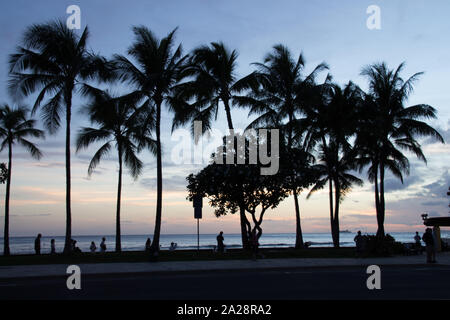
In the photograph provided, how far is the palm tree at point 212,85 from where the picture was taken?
28.5 m

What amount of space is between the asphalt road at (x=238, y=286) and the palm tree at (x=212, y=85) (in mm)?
13144

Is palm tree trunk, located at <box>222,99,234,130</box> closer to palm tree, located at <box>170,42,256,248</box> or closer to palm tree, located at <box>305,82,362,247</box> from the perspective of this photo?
palm tree, located at <box>170,42,256,248</box>

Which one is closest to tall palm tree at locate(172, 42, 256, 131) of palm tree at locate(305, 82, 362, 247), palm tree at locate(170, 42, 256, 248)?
palm tree at locate(170, 42, 256, 248)

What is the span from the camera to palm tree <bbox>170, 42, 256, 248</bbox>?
28500 mm

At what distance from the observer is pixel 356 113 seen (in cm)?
3522

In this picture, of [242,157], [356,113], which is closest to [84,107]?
[242,157]

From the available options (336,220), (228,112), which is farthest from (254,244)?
(336,220)

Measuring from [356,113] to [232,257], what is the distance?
18.0 meters

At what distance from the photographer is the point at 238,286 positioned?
1255 cm

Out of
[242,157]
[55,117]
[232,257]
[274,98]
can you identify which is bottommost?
[232,257]

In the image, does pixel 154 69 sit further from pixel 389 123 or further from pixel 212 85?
pixel 389 123

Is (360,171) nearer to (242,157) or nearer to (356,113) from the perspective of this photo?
(356,113)

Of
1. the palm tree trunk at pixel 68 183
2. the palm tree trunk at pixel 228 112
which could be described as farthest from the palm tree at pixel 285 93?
the palm tree trunk at pixel 68 183

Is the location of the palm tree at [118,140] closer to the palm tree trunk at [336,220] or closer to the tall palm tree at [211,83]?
the tall palm tree at [211,83]
